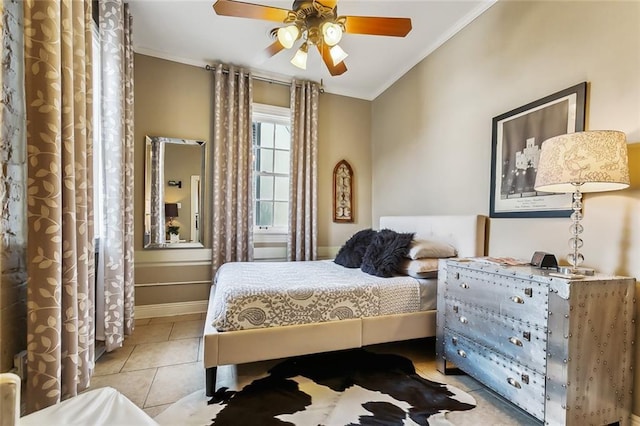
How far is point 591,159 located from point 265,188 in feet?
10.4

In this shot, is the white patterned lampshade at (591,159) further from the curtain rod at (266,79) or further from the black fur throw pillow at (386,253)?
the curtain rod at (266,79)

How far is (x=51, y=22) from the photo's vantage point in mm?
1308

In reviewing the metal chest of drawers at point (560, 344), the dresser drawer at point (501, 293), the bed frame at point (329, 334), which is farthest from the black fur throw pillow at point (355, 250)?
the metal chest of drawers at point (560, 344)

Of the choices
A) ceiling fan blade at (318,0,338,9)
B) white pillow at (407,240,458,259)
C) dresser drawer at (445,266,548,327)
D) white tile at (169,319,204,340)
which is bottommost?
white tile at (169,319,204,340)

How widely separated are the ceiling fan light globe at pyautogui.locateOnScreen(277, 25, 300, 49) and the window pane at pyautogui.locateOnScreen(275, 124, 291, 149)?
187cm

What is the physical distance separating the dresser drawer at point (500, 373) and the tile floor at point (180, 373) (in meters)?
0.14

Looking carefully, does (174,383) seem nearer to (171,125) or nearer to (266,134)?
(171,125)

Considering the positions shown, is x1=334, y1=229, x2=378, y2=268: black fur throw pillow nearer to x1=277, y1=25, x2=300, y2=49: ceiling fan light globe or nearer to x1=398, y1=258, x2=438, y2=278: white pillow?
x1=398, y1=258, x2=438, y2=278: white pillow

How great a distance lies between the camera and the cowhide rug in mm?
1542

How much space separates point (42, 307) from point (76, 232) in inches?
15.7

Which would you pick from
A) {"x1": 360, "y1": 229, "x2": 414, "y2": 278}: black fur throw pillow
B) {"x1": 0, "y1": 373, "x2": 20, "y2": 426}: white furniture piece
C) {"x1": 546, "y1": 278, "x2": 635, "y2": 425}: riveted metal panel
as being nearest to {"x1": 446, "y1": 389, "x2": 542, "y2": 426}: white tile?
{"x1": 546, "y1": 278, "x2": 635, "y2": 425}: riveted metal panel

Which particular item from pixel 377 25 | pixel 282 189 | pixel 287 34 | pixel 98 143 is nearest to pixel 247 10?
pixel 287 34

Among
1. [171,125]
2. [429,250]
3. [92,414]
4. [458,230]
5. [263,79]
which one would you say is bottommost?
[92,414]

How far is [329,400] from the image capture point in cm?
172
